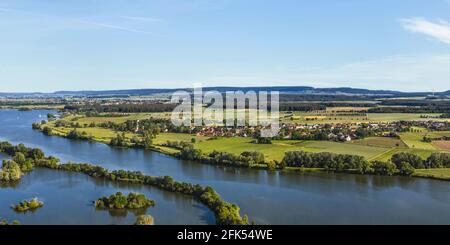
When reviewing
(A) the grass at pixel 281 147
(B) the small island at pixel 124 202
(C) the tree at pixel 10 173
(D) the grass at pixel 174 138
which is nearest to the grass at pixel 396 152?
(A) the grass at pixel 281 147

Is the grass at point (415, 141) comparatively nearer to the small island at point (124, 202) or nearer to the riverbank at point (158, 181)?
the riverbank at point (158, 181)

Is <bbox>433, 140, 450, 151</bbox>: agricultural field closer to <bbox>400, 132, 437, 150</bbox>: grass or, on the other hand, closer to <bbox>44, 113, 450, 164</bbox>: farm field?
<bbox>44, 113, 450, 164</bbox>: farm field

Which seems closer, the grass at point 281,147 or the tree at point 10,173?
the tree at point 10,173

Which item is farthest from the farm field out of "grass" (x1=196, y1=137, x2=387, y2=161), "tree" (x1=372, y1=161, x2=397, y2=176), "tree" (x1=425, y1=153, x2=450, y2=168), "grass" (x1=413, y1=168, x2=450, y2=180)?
"grass" (x1=413, y1=168, x2=450, y2=180)

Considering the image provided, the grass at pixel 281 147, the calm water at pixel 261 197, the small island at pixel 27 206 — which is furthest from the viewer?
the grass at pixel 281 147

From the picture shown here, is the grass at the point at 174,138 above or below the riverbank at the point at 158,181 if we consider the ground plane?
above

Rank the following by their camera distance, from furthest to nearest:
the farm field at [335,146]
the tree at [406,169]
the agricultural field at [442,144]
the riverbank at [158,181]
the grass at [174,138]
→ the grass at [174,138], the agricultural field at [442,144], the farm field at [335,146], the tree at [406,169], the riverbank at [158,181]
